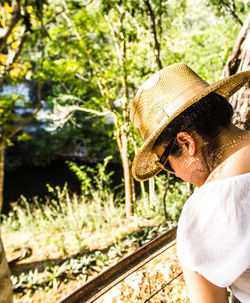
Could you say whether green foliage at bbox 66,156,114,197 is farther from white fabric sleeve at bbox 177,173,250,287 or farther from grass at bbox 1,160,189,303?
white fabric sleeve at bbox 177,173,250,287

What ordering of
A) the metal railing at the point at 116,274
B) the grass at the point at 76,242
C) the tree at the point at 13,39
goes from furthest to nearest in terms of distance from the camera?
the grass at the point at 76,242 → the tree at the point at 13,39 → the metal railing at the point at 116,274

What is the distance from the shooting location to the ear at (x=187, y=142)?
91 centimetres

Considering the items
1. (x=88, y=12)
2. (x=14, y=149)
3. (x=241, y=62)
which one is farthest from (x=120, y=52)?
(x=14, y=149)

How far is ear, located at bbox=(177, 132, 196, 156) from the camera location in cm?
91

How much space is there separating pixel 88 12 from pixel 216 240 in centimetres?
536

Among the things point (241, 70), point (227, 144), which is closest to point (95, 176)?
point (241, 70)

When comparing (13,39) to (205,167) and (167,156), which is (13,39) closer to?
(167,156)

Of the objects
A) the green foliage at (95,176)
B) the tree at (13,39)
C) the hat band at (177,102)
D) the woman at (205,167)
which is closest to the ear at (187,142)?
the woman at (205,167)

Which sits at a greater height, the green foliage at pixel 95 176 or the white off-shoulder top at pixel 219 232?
the white off-shoulder top at pixel 219 232

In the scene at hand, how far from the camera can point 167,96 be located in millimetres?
1040

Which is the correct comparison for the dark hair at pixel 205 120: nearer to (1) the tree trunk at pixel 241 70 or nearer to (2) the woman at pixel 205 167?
(2) the woman at pixel 205 167

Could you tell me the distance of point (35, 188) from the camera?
14.5 metres

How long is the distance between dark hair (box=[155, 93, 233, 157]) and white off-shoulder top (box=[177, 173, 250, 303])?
0.21m

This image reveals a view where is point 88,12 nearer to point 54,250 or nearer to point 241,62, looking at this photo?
point 241,62
